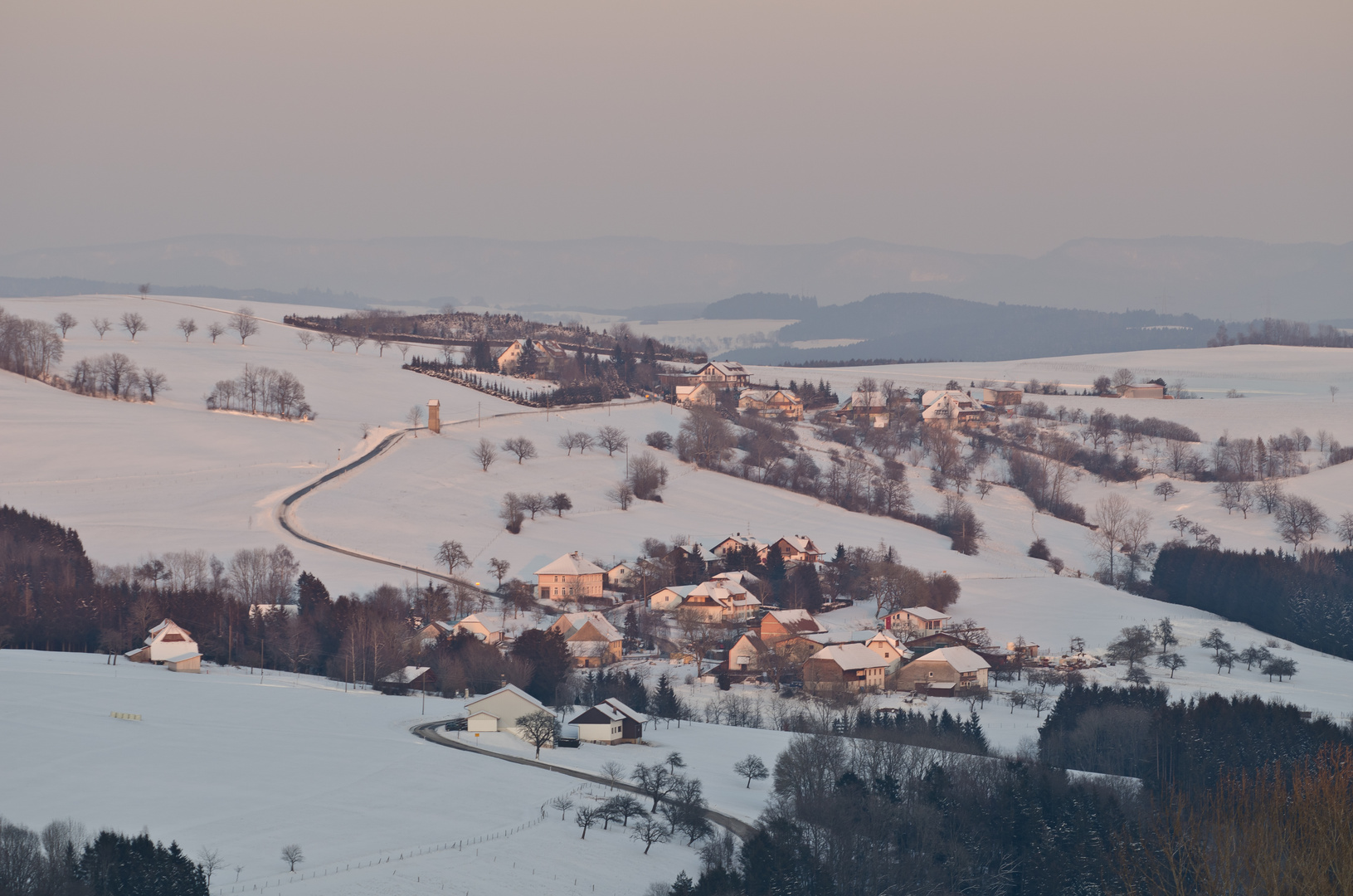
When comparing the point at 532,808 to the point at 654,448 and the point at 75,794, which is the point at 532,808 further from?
the point at 654,448

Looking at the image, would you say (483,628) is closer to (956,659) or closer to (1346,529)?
(956,659)

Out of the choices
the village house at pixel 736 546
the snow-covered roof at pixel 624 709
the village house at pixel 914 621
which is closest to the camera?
the snow-covered roof at pixel 624 709

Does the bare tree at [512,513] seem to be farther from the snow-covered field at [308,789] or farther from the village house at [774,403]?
the village house at [774,403]

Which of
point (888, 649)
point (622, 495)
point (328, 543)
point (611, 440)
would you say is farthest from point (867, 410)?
point (888, 649)

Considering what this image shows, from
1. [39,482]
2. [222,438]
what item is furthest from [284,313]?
[39,482]

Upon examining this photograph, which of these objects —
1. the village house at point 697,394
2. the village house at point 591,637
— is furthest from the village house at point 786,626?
the village house at point 697,394
